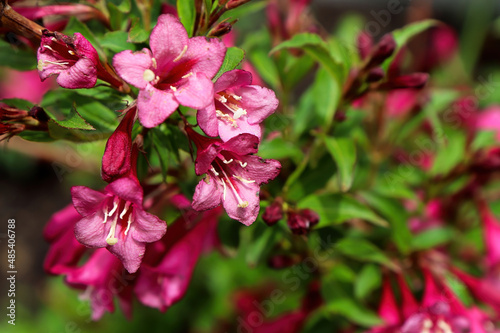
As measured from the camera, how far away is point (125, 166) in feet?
2.43

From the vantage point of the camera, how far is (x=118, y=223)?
0.77m

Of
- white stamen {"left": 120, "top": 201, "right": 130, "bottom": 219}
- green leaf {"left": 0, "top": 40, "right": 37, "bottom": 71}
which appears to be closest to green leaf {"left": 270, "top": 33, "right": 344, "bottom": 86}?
white stamen {"left": 120, "top": 201, "right": 130, "bottom": 219}

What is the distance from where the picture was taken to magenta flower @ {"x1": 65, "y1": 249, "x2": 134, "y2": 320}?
1.05 m

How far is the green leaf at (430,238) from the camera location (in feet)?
4.45

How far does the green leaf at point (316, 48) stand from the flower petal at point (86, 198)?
0.44m

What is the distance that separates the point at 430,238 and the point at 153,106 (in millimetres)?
1025

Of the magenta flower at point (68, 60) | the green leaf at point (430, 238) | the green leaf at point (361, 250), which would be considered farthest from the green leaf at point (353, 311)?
the magenta flower at point (68, 60)

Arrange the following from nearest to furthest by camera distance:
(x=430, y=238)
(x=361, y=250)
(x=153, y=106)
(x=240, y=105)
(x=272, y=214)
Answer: (x=153, y=106) < (x=240, y=105) < (x=272, y=214) < (x=361, y=250) < (x=430, y=238)

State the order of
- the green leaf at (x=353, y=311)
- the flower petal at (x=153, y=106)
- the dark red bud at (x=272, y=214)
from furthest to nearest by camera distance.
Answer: the green leaf at (x=353, y=311) < the dark red bud at (x=272, y=214) < the flower petal at (x=153, y=106)

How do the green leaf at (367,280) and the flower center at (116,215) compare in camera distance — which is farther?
the green leaf at (367,280)

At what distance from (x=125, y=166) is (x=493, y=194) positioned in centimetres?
143

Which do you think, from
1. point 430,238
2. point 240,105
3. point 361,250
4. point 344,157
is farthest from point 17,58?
point 430,238

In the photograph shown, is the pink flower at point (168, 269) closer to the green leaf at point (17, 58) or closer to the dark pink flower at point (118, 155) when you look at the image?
the dark pink flower at point (118, 155)

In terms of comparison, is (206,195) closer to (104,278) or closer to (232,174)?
(232,174)
